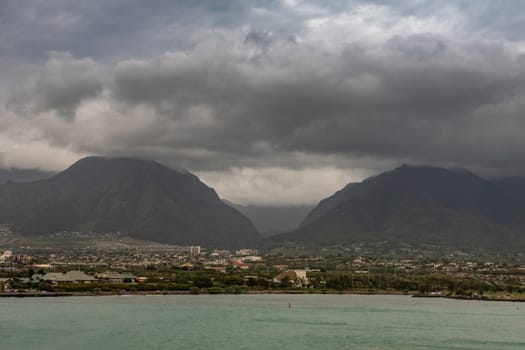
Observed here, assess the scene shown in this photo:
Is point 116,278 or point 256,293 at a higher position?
point 116,278

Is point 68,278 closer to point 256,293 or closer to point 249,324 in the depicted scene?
point 256,293

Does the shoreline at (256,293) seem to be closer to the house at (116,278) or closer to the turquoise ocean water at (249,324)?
the turquoise ocean water at (249,324)

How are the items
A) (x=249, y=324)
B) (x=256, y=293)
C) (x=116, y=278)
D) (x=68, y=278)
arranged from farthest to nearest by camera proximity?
(x=116, y=278) < (x=68, y=278) < (x=256, y=293) < (x=249, y=324)

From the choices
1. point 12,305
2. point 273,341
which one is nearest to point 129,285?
point 12,305

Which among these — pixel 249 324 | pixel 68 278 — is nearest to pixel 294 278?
pixel 68 278

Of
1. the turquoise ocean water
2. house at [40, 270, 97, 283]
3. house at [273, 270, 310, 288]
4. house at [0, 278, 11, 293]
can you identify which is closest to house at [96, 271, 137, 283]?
house at [40, 270, 97, 283]
